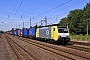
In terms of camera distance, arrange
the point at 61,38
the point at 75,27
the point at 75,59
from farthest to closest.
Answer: the point at 75,27 → the point at 61,38 → the point at 75,59

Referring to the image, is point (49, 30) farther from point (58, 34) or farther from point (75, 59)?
point (75, 59)

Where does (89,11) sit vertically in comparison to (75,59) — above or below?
above

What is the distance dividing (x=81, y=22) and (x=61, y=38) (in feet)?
192

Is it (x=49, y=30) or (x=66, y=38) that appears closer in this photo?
(x=66, y=38)

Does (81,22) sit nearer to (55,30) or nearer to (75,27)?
(75,27)

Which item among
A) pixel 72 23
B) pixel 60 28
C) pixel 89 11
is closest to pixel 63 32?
pixel 60 28

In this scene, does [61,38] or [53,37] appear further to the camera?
[53,37]

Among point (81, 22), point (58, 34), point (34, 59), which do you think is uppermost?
point (81, 22)

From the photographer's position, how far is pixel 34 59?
1570 centimetres

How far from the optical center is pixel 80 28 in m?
85.4

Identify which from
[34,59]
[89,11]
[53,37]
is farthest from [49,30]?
[89,11]

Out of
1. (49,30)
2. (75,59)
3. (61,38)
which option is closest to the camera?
(75,59)

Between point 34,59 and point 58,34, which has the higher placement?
point 58,34

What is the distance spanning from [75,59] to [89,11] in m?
70.7
